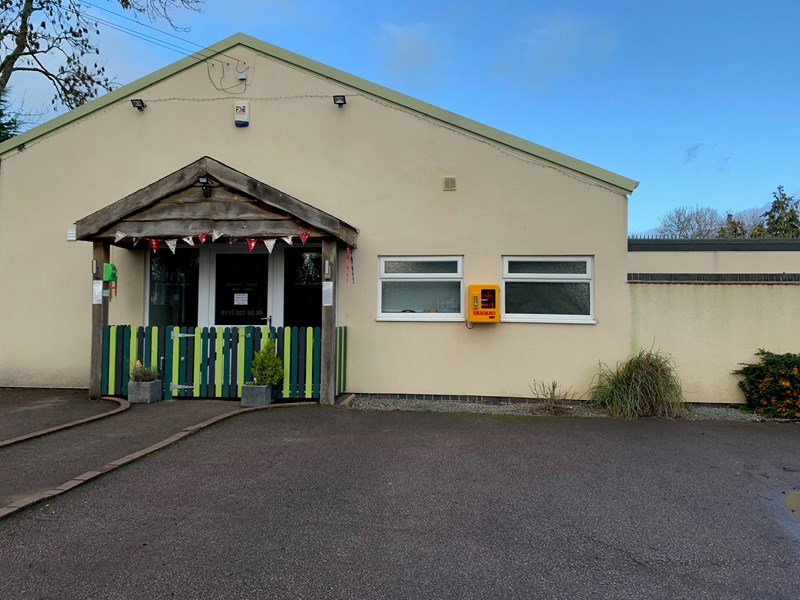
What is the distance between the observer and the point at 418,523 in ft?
12.6

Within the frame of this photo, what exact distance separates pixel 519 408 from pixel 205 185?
5.71 m

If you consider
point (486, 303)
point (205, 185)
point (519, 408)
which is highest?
point (205, 185)

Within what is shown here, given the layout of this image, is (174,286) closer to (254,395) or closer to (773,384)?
(254,395)

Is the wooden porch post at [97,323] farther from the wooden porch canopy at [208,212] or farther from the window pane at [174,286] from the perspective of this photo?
the window pane at [174,286]

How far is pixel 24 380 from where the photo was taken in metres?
9.52

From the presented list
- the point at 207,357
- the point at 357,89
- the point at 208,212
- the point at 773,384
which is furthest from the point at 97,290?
the point at 773,384

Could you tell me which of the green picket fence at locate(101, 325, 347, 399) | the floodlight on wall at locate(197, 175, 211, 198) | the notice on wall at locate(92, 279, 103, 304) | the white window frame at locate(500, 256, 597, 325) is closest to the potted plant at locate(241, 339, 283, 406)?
the green picket fence at locate(101, 325, 347, 399)

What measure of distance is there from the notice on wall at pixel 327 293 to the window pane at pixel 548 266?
2.95 meters

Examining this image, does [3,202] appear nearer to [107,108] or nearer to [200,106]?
[107,108]

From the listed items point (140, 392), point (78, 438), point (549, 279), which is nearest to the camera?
point (78, 438)

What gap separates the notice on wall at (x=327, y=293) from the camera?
7.84m

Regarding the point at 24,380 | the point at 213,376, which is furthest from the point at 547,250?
the point at 24,380

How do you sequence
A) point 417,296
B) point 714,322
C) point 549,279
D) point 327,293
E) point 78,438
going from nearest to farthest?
point 78,438
point 327,293
point 714,322
point 549,279
point 417,296

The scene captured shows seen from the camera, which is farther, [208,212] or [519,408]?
[519,408]
